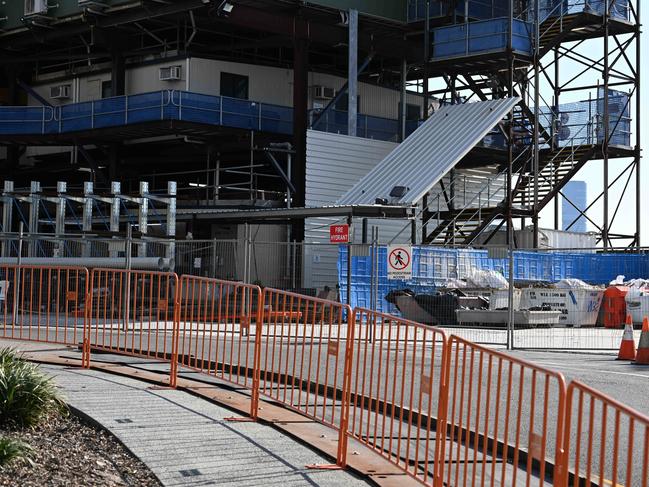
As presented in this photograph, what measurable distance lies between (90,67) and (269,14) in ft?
35.5

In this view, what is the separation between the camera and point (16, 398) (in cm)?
952

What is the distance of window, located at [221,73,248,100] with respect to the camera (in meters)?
42.9

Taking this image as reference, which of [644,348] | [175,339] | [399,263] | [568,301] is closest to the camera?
[175,339]

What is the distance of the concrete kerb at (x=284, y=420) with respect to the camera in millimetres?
8672

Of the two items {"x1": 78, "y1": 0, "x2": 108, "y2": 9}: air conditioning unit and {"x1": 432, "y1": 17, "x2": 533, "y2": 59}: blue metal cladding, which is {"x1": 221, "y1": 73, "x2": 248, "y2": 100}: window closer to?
{"x1": 78, "y1": 0, "x2": 108, "y2": 9}: air conditioning unit

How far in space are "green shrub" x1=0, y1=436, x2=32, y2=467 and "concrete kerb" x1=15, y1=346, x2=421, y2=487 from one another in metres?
2.66

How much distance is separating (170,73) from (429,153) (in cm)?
1154

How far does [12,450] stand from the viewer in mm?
7871

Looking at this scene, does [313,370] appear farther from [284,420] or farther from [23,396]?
[23,396]

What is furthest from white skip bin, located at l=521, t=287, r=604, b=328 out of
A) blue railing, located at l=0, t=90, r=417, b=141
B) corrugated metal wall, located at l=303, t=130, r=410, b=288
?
blue railing, located at l=0, t=90, r=417, b=141

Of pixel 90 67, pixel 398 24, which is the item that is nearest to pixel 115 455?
pixel 398 24

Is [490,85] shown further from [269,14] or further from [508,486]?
[508,486]

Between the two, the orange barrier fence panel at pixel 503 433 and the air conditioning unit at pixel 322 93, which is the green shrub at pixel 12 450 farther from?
the air conditioning unit at pixel 322 93

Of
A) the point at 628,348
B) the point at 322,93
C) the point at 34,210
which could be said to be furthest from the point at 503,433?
the point at 322,93
